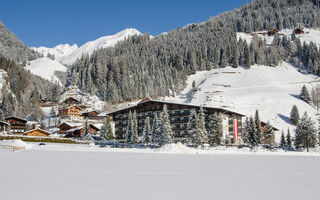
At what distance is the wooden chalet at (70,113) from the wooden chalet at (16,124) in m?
17.3

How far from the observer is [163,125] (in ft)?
205

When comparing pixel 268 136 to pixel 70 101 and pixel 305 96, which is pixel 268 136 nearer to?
pixel 305 96

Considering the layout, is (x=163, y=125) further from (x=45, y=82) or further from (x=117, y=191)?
(x=45, y=82)

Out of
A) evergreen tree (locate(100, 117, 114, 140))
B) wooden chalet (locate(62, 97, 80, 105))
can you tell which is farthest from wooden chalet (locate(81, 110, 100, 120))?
evergreen tree (locate(100, 117, 114, 140))

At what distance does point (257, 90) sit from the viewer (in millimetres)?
130625

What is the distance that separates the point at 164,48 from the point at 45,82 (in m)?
81.4

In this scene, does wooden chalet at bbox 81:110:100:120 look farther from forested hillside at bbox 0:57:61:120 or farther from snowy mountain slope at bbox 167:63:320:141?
snowy mountain slope at bbox 167:63:320:141

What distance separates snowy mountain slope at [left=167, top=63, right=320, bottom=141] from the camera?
105 meters

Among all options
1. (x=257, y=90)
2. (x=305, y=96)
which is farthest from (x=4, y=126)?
Result: (x=305, y=96)

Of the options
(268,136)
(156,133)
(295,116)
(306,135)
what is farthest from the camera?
(295,116)

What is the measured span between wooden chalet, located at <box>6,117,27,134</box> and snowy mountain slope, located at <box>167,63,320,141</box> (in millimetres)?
67307

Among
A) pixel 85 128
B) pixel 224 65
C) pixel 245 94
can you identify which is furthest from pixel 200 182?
pixel 224 65

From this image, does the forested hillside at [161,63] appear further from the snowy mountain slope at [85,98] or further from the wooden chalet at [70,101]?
the wooden chalet at [70,101]

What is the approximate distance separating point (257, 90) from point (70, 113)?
82.4m
